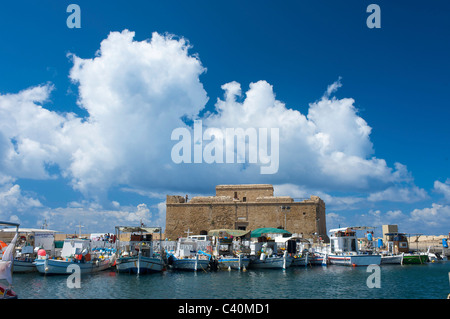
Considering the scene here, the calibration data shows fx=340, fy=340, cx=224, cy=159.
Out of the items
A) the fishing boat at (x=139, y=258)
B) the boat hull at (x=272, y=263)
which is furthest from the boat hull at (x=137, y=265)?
the boat hull at (x=272, y=263)

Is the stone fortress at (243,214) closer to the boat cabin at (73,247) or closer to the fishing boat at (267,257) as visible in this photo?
the fishing boat at (267,257)

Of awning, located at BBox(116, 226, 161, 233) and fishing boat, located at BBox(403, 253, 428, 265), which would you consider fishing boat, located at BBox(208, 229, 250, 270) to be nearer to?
awning, located at BBox(116, 226, 161, 233)

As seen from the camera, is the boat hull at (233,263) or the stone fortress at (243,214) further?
the stone fortress at (243,214)

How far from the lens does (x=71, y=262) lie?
851 inches

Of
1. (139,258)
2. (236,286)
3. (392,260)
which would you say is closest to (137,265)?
(139,258)

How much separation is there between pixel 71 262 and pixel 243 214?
23596mm

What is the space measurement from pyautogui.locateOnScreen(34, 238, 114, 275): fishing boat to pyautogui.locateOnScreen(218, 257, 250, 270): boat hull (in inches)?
340

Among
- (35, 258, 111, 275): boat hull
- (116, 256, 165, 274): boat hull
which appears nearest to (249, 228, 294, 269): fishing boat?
(116, 256, 165, 274): boat hull

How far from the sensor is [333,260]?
2961 cm

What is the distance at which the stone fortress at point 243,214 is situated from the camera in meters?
40.8

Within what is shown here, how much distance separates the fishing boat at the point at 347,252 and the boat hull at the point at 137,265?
15546mm

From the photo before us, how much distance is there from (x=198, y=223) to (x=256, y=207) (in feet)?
24.6
